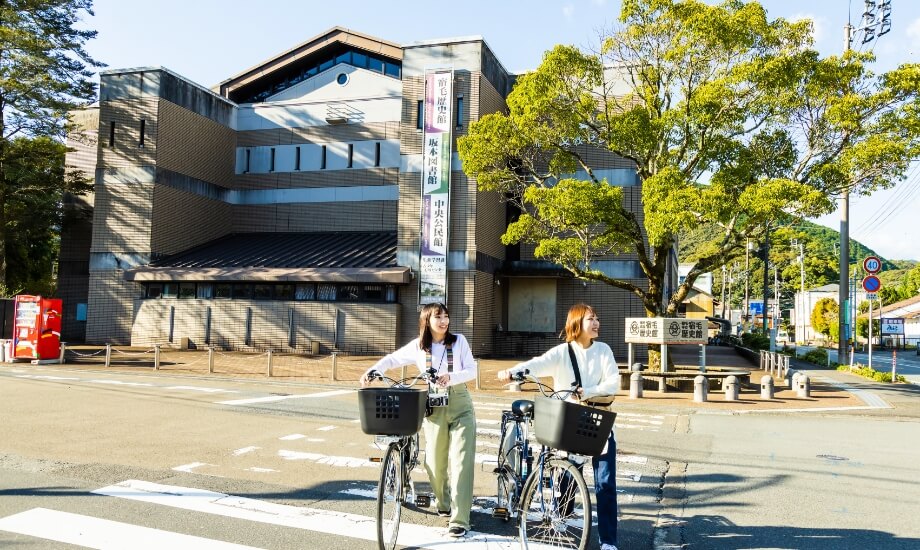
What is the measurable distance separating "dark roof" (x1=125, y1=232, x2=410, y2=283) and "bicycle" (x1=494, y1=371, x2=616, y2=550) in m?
19.3

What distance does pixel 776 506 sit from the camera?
5.95 meters

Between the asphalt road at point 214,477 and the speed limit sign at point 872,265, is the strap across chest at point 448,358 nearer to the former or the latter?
the asphalt road at point 214,477

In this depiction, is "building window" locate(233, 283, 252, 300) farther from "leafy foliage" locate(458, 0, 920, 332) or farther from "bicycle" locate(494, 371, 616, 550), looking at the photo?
"bicycle" locate(494, 371, 616, 550)

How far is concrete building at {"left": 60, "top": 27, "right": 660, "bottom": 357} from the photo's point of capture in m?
24.9

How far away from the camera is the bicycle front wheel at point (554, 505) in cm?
436

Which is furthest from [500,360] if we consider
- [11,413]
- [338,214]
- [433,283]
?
[11,413]

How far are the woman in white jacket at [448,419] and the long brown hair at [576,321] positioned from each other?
0.74 m

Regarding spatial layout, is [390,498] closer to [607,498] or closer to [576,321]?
[607,498]

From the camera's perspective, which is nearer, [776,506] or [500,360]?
[776,506]

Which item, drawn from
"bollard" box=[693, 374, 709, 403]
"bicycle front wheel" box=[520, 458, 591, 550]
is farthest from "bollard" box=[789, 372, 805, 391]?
"bicycle front wheel" box=[520, 458, 591, 550]

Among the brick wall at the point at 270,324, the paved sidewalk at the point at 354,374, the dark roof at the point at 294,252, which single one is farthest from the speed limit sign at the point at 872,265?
the dark roof at the point at 294,252

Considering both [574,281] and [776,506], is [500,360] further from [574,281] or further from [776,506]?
[776,506]

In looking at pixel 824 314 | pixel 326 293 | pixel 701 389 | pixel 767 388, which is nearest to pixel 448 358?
pixel 701 389

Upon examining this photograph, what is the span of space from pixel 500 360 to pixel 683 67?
12260mm
